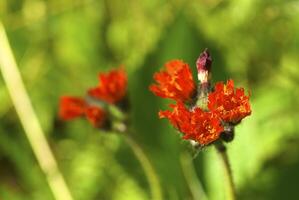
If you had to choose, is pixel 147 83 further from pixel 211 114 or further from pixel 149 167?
pixel 211 114

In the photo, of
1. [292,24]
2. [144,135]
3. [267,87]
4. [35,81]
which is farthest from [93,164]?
[292,24]

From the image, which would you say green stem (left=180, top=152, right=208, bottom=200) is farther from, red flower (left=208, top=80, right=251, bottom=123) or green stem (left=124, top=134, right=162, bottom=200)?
red flower (left=208, top=80, right=251, bottom=123)

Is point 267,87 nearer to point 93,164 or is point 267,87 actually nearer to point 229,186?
point 93,164

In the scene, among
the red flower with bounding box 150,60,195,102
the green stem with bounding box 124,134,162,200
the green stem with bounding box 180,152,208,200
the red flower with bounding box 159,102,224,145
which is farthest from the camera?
the green stem with bounding box 180,152,208,200

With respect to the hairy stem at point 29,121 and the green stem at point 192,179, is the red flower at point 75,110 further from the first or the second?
the hairy stem at point 29,121

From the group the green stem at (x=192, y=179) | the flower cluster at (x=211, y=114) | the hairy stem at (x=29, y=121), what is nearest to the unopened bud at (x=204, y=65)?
the flower cluster at (x=211, y=114)

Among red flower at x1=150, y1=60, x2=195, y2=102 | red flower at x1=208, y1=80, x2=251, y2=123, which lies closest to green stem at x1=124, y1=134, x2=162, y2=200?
red flower at x1=150, y1=60, x2=195, y2=102
